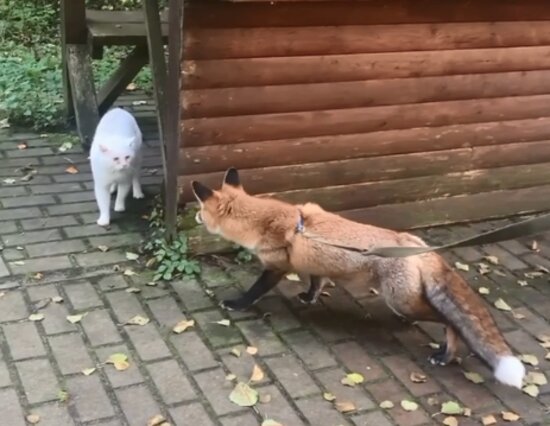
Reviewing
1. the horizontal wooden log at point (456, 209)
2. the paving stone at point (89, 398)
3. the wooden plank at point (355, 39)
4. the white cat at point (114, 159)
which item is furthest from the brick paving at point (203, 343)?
the wooden plank at point (355, 39)

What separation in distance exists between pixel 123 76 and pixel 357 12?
2.95 meters

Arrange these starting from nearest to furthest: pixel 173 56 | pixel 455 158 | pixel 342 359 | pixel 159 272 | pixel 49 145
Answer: pixel 342 359 → pixel 173 56 → pixel 159 272 → pixel 455 158 → pixel 49 145

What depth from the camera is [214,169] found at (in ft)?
15.3

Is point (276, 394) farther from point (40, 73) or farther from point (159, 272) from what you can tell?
point (40, 73)

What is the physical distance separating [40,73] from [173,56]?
14.9 ft

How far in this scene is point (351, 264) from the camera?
398 cm

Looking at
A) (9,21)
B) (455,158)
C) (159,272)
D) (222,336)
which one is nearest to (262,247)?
(222,336)

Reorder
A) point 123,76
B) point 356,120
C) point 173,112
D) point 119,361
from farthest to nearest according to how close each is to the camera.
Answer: point 123,76, point 356,120, point 173,112, point 119,361

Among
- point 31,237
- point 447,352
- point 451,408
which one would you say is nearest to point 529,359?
point 447,352

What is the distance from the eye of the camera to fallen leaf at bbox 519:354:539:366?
13.1ft

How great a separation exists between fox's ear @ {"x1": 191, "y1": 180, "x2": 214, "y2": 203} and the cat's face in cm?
106

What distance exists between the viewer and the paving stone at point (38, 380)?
346 centimetres

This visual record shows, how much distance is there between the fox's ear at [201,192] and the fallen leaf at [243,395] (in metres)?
1.11

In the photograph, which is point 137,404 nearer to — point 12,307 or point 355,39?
point 12,307
